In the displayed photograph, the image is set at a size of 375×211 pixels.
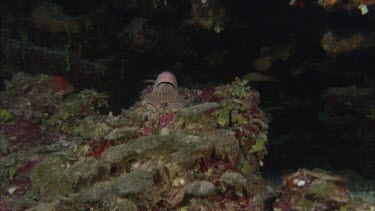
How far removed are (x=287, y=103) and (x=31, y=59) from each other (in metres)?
5.68

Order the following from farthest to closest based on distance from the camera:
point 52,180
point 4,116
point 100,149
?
1. point 4,116
2. point 100,149
3. point 52,180

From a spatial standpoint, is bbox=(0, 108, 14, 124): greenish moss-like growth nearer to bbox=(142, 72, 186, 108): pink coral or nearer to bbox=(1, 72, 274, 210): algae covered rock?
bbox=(1, 72, 274, 210): algae covered rock

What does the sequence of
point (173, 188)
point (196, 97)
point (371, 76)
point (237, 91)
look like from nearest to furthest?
point (173, 188), point (237, 91), point (196, 97), point (371, 76)

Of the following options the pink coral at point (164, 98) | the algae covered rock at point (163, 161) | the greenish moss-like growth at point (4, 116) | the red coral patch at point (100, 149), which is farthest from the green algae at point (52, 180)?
the greenish moss-like growth at point (4, 116)

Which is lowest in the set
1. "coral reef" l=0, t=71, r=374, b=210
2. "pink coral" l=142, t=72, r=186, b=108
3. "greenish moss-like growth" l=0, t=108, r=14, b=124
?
"coral reef" l=0, t=71, r=374, b=210

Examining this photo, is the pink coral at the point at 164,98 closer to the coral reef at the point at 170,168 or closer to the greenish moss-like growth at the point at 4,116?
the coral reef at the point at 170,168

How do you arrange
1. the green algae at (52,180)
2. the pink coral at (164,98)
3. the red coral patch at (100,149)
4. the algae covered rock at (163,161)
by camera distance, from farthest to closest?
the pink coral at (164,98), the red coral patch at (100,149), the green algae at (52,180), the algae covered rock at (163,161)

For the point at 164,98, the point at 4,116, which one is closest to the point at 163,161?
the point at 164,98

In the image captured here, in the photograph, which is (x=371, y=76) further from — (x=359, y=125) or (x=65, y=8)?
(x=65, y=8)

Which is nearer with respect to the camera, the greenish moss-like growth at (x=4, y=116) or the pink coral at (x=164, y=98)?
the pink coral at (x=164, y=98)

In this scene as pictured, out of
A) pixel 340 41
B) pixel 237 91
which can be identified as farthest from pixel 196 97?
pixel 340 41

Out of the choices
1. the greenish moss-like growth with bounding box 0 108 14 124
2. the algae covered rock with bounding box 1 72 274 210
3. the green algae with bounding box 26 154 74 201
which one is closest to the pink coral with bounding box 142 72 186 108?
the algae covered rock with bounding box 1 72 274 210

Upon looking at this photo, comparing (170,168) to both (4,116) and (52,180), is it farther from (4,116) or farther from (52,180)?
(4,116)

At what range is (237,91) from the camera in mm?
4293
